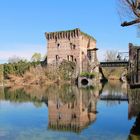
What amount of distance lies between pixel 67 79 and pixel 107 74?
2869 centimetres

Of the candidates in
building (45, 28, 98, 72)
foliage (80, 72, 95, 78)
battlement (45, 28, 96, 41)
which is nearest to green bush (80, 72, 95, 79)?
foliage (80, 72, 95, 78)

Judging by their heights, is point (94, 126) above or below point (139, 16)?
below

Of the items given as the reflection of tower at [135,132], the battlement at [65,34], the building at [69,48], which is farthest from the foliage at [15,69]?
the reflection of tower at [135,132]

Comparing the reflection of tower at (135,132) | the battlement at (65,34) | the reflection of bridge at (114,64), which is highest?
the battlement at (65,34)

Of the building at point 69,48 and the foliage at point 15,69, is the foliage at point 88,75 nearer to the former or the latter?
the building at point 69,48

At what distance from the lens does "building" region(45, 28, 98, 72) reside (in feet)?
233

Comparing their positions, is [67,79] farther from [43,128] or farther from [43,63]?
[43,128]

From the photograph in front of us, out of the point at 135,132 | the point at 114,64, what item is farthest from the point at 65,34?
the point at 135,132

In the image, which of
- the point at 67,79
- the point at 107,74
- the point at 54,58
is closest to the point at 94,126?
the point at 67,79

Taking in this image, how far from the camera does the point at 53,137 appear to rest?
44.7 ft

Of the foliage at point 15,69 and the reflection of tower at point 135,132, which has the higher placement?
the foliage at point 15,69

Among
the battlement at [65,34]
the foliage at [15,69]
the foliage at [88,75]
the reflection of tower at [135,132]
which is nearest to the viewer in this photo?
the reflection of tower at [135,132]

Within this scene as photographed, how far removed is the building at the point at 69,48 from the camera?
2795 inches

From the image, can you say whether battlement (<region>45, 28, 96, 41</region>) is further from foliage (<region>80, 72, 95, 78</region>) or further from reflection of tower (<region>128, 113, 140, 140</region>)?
reflection of tower (<region>128, 113, 140, 140</region>)
